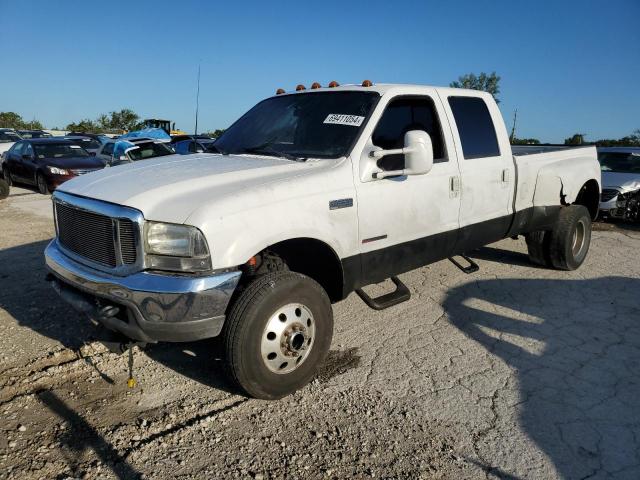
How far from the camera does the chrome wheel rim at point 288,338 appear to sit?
305cm

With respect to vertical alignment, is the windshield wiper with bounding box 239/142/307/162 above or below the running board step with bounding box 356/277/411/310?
above

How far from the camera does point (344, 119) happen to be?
12.5 feet

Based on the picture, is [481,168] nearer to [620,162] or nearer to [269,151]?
[269,151]

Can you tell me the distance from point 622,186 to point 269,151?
876 centimetres

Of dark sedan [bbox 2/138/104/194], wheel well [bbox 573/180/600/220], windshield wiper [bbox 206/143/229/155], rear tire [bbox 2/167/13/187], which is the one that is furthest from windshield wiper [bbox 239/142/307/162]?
rear tire [bbox 2/167/13/187]

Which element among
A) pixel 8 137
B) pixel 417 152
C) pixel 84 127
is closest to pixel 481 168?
pixel 417 152

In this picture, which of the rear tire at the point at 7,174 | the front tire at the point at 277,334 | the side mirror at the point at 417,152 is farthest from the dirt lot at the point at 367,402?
the rear tire at the point at 7,174

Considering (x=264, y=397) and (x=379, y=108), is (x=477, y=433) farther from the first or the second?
(x=379, y=108)

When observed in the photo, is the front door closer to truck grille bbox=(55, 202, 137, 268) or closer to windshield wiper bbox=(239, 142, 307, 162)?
windshield wiper bbox=(239, 142, 307, 162)

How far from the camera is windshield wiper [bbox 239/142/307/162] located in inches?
144

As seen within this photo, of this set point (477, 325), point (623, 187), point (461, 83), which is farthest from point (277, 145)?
point (461, 83)

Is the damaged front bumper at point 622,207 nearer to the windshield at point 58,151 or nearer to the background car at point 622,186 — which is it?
the background car at point 622,186

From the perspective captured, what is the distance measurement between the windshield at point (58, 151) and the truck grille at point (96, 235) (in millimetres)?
11878

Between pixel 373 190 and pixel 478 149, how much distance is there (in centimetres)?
155
